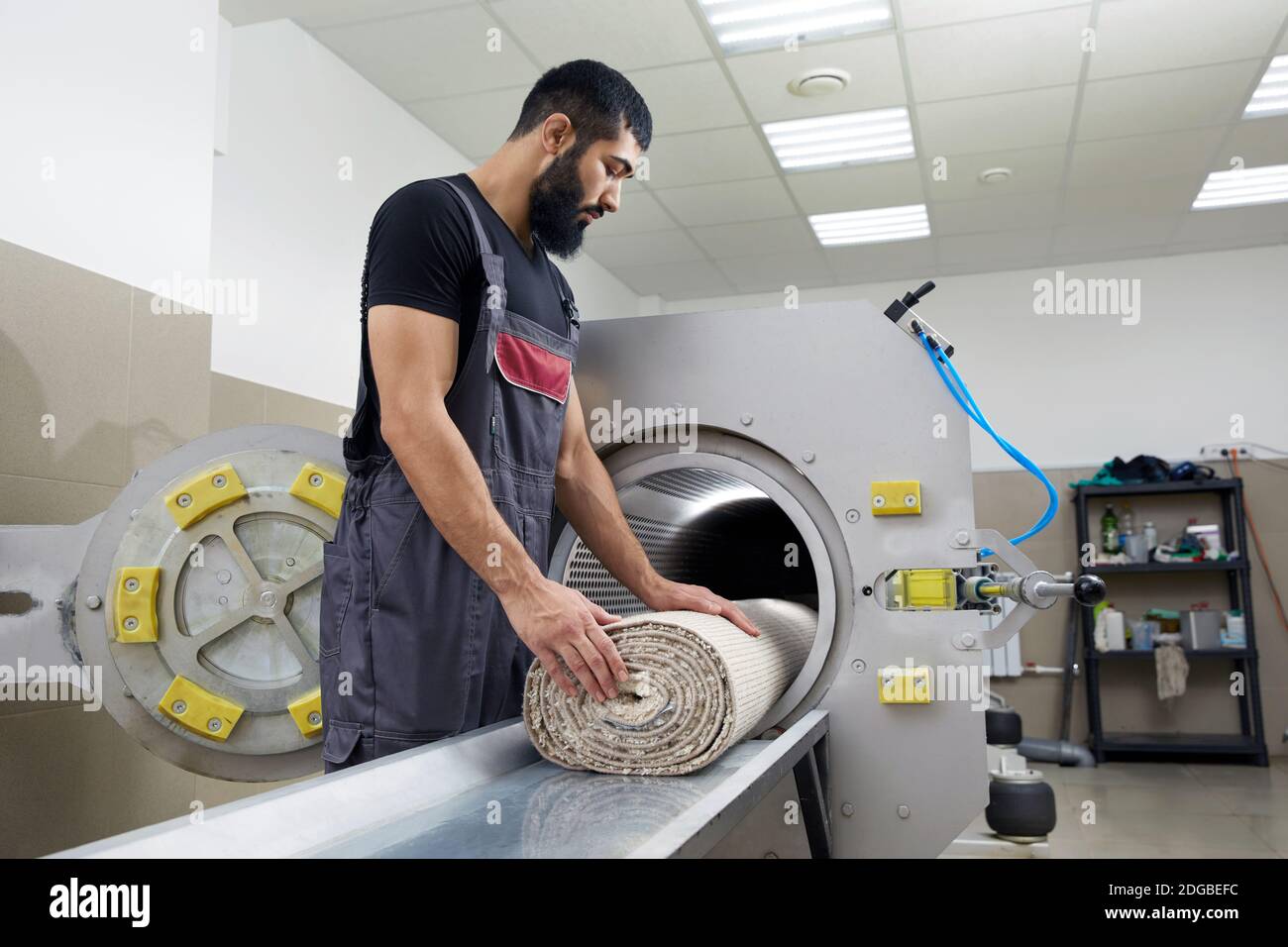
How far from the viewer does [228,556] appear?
1.42m

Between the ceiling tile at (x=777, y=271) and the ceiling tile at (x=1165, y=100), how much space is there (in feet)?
6.21

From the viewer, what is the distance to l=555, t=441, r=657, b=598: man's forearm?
1.60m

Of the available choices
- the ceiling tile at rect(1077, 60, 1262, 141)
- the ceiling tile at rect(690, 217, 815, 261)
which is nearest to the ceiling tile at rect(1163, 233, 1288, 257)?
the ceiling tile at rect(1077, 60, 1262, 141)

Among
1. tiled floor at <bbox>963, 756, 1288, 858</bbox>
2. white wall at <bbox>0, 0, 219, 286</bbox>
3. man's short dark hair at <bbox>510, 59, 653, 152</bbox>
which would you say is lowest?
tiled floor at <bbox>963, 756, 1288, 858</bbox>

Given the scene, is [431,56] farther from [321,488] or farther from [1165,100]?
[1165,100]

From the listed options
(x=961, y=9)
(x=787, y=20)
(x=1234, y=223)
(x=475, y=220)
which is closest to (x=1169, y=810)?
(x=1234, y=223)

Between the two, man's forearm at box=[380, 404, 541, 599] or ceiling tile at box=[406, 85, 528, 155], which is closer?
man's forearm at box=[380, 404, 541, 599]

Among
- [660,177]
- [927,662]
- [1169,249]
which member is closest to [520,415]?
[927,662]

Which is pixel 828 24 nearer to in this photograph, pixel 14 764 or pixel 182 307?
pixel 182 307

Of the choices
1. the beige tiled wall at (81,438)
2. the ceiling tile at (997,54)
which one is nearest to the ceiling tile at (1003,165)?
the ceiling tile at (997,54)

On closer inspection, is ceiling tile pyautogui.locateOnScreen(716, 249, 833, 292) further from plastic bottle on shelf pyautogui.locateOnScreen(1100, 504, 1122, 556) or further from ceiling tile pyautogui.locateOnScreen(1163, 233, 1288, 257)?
plastic bottle on shelf pyautogui.locateOnScreen(1100, 504, 1122, 556)

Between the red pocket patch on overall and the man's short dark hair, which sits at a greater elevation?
the man's short dark hair

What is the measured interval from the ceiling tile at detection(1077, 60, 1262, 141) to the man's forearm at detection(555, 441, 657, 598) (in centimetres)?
329
